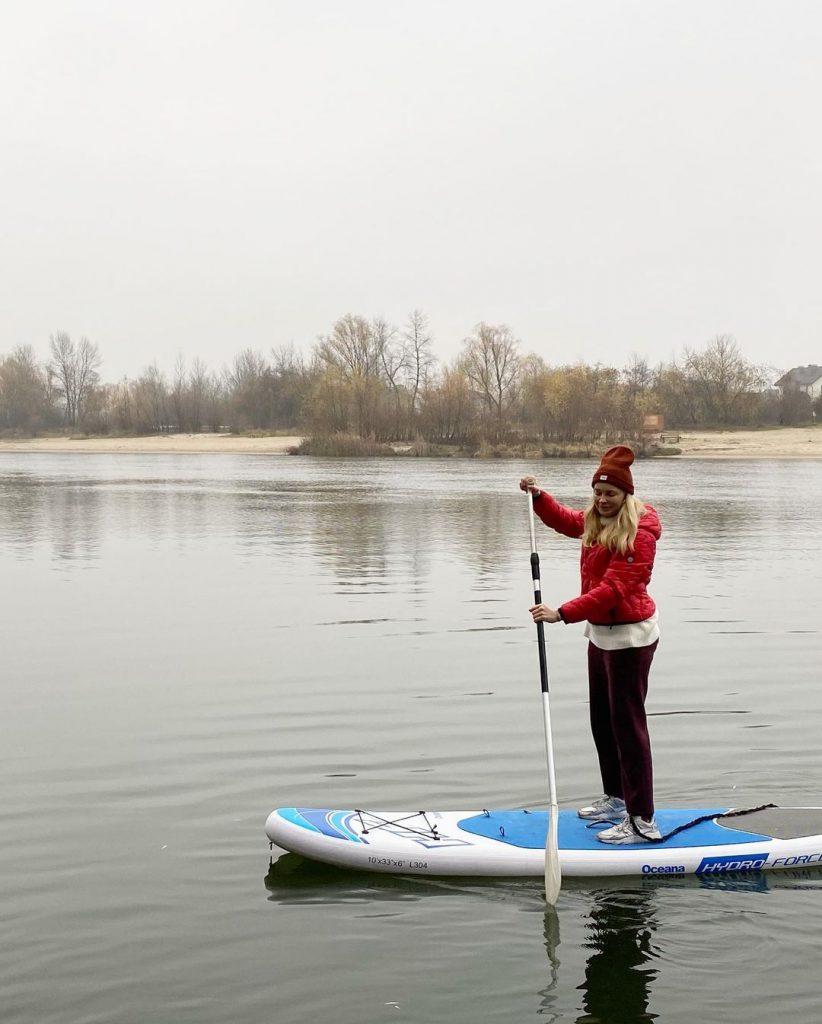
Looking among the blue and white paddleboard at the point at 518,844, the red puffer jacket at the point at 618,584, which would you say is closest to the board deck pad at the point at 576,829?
the blue and white paddleboard at the point at 518,844

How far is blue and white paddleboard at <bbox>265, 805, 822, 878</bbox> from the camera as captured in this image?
6.08 m

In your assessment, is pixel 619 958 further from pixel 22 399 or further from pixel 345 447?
pixel 22 399

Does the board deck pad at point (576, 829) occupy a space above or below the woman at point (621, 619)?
below

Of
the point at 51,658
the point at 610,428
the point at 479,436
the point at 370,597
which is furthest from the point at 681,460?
the point at 51,658

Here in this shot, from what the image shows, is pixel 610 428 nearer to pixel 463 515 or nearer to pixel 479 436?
pixel 479 436

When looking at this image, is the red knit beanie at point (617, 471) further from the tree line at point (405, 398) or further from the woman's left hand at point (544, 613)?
the tree line at point (405, 398)

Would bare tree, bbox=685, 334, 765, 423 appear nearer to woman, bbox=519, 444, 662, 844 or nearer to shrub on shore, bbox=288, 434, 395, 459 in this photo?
shrub on shore, bbox=288, 434, 395, 459

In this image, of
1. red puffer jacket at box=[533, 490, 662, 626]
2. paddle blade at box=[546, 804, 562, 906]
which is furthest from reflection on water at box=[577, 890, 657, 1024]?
red puffer jacket at box=[533, 490, 662, 626]

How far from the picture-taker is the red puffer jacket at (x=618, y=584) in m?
5.87

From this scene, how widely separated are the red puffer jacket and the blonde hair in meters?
0.04

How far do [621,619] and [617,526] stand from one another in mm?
461

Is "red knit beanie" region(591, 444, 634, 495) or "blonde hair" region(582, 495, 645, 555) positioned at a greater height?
"red knit beanie" region(591, 444, 634, 495)

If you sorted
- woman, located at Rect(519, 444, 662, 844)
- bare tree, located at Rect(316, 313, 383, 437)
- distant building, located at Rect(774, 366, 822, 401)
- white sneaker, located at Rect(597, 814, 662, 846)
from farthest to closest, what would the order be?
distant building, located at Rect(774, 366, 822, 401) < bare tree, located at Rect(316, 313, 383, 437) < white sneaker, located at Rect(597, 814, 662, 846) < woman, located at Rect(519, 444, 662, 844)

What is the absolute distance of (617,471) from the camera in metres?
5.99
